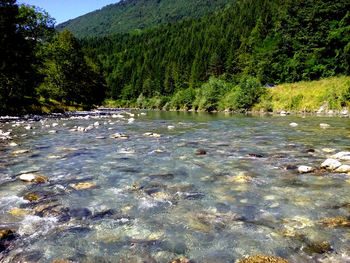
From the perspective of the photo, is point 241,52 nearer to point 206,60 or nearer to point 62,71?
point 206,60

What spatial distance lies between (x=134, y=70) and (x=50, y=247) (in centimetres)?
13718

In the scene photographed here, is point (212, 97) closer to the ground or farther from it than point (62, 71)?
closer to the ground

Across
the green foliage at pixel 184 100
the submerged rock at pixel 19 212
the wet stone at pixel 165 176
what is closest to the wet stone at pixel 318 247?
the wet stone at pixel 165 176

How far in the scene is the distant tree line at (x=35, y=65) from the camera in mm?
23391

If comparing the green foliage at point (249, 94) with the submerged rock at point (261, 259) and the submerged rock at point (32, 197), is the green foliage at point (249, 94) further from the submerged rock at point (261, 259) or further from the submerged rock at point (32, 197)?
the submerged rock at point (261, 259)

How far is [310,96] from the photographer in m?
30.8

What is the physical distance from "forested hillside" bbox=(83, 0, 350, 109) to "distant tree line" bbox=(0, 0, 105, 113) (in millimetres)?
26290

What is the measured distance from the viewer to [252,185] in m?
4.51

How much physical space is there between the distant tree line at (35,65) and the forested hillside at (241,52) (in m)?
26.3

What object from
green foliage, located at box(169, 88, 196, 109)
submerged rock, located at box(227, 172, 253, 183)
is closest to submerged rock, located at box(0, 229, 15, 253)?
submerged rock, located at box(227, 172, 253, 183)

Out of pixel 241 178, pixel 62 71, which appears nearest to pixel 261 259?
pixel 241 178

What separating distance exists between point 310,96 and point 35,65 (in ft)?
119

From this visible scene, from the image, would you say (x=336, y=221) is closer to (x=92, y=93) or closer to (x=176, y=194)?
(x=176, y=194)

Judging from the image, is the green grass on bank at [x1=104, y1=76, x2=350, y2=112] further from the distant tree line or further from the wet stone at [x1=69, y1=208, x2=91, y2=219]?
the wet stone at [x1=69, y1=208, x2=91, y2=219]
